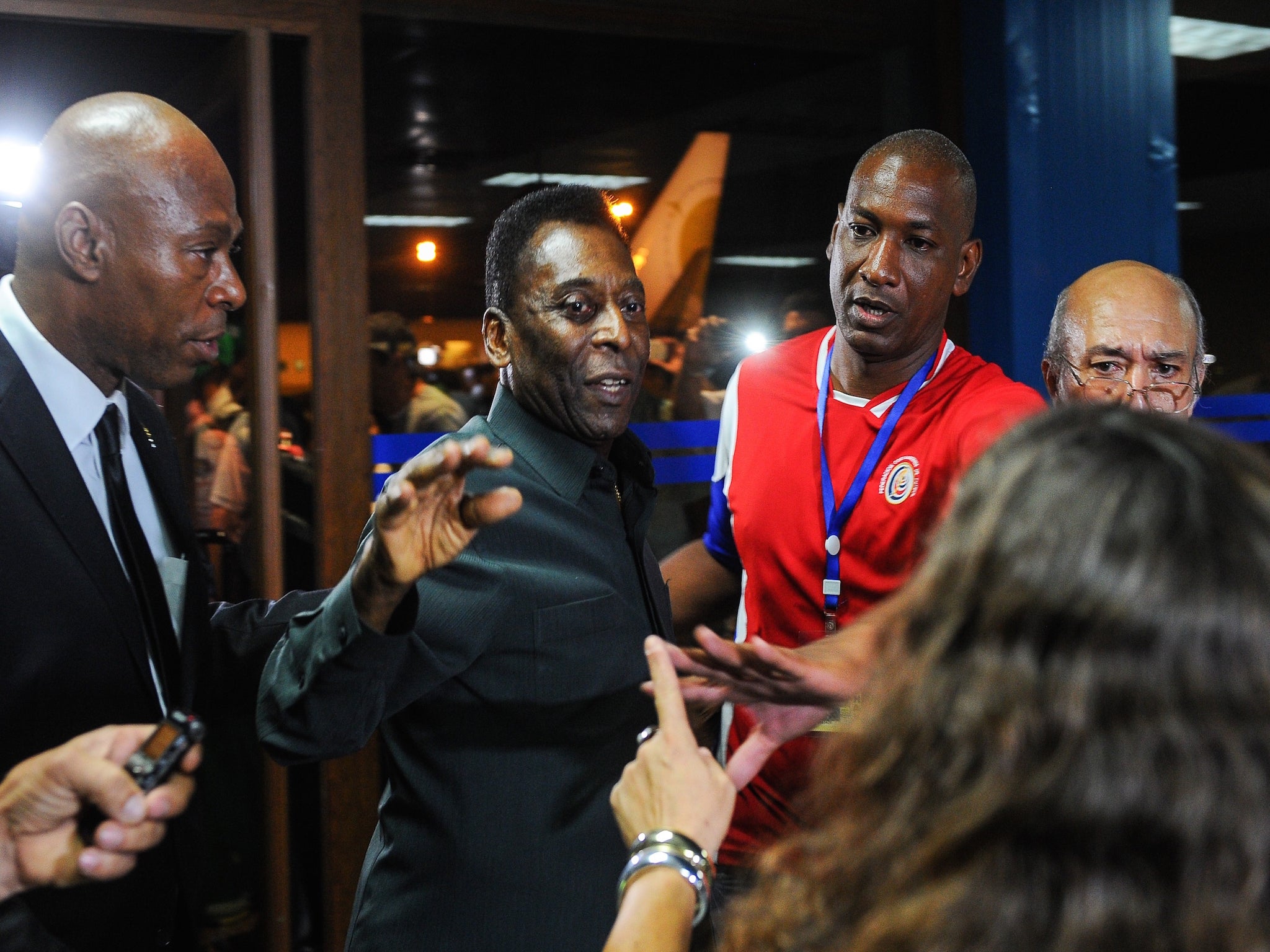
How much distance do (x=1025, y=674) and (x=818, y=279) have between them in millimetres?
3325

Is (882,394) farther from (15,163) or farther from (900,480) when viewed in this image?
(15,163)

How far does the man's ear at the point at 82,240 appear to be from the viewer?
1.67m

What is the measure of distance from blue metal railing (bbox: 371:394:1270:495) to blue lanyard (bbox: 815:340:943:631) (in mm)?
742

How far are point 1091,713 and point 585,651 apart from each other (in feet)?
3.25

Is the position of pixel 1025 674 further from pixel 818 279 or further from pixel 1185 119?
pixel 1185 119

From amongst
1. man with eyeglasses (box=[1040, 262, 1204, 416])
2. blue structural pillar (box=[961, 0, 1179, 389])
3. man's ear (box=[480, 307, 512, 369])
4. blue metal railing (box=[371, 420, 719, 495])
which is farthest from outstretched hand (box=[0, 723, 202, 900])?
blue structural pillar (box=[961, 0, 1179, 389])

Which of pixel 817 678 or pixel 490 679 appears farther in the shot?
pixel 490 679

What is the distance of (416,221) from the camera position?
3.46 m

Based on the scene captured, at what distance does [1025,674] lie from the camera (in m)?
0.83

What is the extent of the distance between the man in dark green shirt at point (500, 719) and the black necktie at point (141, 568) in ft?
0.57

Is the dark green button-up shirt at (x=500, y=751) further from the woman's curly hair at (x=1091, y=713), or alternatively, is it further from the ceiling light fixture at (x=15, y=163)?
the ceiling light fixture at (x=15, y=163)

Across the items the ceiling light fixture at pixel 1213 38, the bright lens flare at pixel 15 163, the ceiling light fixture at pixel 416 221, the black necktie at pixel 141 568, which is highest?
the ceiling light fixture at pixel 1213 38

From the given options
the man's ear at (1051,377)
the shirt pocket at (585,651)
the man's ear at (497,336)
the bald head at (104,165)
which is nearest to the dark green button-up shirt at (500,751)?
the shirt pocket at (585,651)

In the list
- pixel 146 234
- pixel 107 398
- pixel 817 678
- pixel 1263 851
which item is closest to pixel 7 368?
pixel 107 398
